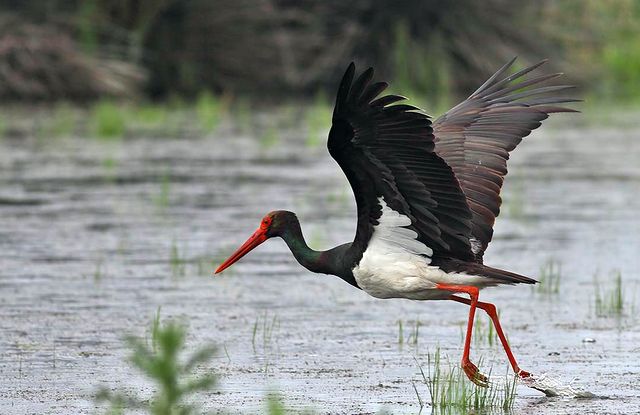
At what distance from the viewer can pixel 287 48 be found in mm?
24438

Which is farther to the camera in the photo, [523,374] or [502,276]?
[502,276]

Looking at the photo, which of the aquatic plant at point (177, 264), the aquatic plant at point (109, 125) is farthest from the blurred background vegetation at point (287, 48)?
the aquatic plant at point (177, 264)

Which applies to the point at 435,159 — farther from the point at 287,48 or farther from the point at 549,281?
the point at 287,48

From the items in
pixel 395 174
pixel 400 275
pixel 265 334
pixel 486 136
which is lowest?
pixel 265 334

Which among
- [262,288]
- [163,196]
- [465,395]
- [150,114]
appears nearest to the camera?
[465,395]

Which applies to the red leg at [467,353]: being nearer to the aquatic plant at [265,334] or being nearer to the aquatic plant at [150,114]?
the aquatic plant at [265,334]

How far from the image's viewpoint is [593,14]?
26719mm

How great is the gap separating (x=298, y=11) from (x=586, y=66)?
16.8 feet

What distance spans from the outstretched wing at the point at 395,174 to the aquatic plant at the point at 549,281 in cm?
217

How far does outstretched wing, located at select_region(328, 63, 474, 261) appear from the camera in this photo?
581cm

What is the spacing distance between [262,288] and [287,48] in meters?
15.8

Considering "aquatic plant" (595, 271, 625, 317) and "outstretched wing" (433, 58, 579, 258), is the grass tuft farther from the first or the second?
"outstretched wing" (433, 58, 579, 258)

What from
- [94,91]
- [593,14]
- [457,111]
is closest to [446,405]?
[457,111]

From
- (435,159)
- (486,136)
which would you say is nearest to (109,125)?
(486,136)
